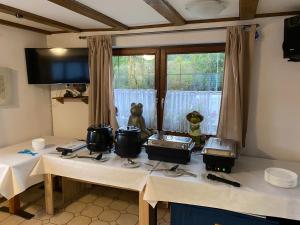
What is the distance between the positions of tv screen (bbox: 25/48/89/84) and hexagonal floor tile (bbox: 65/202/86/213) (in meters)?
1.39

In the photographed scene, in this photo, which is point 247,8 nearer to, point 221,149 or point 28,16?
point 221,149

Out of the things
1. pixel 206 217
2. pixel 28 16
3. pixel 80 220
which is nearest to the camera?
pixel 206 217

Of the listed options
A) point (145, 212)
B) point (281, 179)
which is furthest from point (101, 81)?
point (281, 179)

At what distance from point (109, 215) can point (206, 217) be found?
1093mm

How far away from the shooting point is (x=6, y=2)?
5.99 feet

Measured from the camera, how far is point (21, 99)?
8.98ft

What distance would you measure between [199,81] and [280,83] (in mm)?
762

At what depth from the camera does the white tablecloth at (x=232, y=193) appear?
4.76ft

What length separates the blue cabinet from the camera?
1.55 meters

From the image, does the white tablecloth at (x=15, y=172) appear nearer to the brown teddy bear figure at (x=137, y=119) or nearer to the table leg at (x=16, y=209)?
the table leg at (x=16, y=209)

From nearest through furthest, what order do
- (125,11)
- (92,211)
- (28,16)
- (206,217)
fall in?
1. (206,217)
2. (125,11)
3. (28,16)
4. (92,211)

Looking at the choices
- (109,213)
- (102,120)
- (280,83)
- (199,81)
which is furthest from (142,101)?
(280,83)

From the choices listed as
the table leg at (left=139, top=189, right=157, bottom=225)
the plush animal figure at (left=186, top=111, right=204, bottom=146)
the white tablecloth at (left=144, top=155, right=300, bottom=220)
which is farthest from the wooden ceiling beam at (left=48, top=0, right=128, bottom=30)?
the table leg at (left=139, top=189, right=157, bottom=225)

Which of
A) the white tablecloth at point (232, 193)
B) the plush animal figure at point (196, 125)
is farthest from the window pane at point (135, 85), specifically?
the white tablecloth at point (232, 193)
